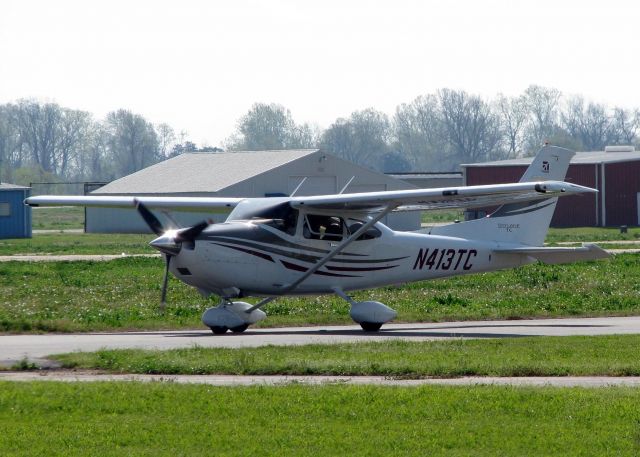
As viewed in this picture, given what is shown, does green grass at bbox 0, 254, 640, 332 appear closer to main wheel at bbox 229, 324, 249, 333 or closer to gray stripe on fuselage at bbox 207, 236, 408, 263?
main wheel at bbox 229, 324, 249, 333

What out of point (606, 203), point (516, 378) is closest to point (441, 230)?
point (516, 378)

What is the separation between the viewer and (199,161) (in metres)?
73.6

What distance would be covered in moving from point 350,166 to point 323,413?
5582cm

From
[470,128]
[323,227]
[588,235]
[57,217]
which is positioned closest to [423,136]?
[470,128]

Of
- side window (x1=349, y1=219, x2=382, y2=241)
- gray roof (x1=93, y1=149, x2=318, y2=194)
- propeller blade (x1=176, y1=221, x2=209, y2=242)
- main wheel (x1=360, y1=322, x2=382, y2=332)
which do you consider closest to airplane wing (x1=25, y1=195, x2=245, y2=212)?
side window (x1=349, y1=219, x2=382, y2=241)

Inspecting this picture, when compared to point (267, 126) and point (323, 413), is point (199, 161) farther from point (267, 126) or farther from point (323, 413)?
point (267, 126)

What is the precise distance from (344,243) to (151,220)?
365 cm

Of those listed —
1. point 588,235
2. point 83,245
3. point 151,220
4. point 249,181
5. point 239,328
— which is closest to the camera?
point 239,328

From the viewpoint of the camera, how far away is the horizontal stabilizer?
23.0 m

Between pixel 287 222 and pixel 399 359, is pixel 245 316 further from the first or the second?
pixel 399 359

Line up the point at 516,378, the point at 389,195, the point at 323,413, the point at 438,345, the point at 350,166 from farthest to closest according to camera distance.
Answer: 1. the point at 350,166
2. the point at 389,195
3. the point at 438,345
4. the point at 516,378
5. the point at 323,413

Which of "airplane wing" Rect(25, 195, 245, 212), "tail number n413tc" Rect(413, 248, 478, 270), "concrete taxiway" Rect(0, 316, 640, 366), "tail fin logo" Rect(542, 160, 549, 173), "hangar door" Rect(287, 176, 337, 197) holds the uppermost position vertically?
"hangar door" Rect(287, 176, 337, 197)

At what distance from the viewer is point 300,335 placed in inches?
822

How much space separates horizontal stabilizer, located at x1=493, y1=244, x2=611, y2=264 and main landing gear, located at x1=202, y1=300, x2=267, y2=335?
533cm
